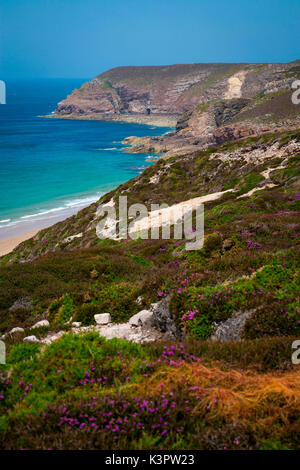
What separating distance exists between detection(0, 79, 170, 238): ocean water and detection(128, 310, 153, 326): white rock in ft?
139

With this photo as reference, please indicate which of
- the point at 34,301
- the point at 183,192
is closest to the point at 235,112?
the point at 183,192

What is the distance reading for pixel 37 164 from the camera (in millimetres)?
88375

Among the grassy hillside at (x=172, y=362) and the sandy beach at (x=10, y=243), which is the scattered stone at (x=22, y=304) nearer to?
the grassy hillside at (x=172, y=362)

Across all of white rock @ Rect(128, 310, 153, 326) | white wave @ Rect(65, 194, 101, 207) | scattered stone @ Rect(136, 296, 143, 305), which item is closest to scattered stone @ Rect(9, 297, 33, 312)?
scattered stone @ Rect(136, 296, 143, 305)

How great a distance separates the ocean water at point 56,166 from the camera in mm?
57312

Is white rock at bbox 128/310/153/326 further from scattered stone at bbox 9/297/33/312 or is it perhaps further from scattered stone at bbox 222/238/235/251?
scattered stone at bbox 9/297/33/312

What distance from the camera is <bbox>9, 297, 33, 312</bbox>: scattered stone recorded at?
10.5 meters

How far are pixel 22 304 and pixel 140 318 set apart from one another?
5.26m

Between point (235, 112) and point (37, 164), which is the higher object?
point (235, 112)

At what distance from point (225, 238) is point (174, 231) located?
324 inches

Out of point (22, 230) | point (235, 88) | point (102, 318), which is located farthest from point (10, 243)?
point (235, 88)

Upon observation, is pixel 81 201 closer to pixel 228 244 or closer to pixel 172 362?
pixel 228 244

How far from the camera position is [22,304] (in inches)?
424
